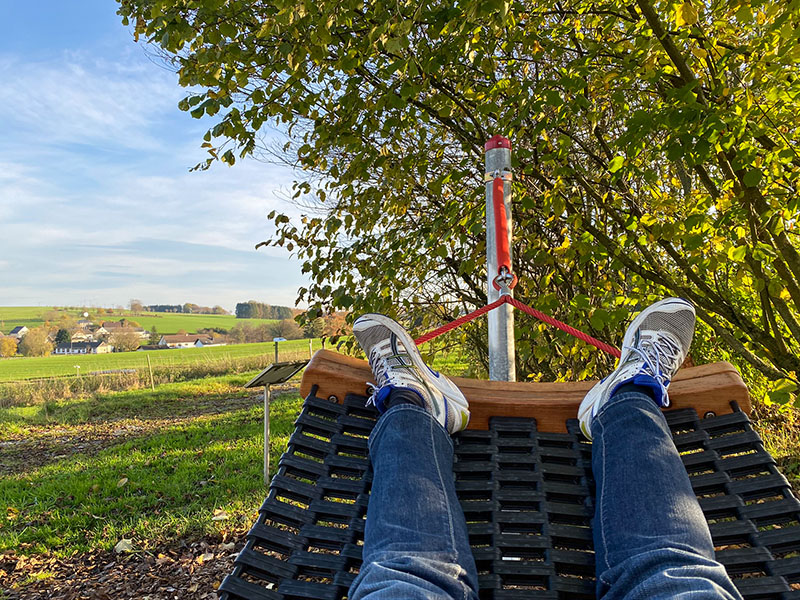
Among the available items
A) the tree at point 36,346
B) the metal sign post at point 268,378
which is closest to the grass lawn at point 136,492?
the metal sign post at point 268,378

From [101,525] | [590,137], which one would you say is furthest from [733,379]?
[101,525]

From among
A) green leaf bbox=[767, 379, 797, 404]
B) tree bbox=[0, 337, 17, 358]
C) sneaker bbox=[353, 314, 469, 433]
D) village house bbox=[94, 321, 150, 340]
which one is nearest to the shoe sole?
sneaker bbox=[353, 314, 469, 433]

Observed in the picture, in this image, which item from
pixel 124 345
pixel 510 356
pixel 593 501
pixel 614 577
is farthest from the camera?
pixel 124 345

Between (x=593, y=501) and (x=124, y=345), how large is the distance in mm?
37294

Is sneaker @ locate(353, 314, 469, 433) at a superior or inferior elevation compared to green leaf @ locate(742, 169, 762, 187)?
inferior

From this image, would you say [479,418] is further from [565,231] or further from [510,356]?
[565,231]

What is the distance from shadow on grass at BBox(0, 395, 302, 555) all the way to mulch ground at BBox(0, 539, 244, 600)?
158 mm

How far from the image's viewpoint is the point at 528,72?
3.40m

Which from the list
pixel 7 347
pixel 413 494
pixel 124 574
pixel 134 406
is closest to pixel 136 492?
pixel 124 574

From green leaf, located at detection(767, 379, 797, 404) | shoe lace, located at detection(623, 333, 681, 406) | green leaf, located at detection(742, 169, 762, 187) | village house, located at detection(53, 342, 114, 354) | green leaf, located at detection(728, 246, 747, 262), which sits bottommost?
village house, located at detection(53, 342, 114, 354)

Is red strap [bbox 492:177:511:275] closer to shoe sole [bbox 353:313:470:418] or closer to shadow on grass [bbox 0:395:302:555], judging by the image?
shoe sole [bbox 353:313:470:418]

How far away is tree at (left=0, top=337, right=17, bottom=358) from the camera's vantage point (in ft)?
133

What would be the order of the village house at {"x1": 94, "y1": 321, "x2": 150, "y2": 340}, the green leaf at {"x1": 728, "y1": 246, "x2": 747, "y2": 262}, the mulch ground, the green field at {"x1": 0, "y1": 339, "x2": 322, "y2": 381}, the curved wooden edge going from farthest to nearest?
the village house at {"x1": 94, "y1": 321, "x2": 150, "y2": 340}
the green field at {"x1": 0, "y1": 339, "x2": 322, "y2": 381}
the mulch ground
the green leaf at {"x1": 728, "y1": 246, "x2": 747, "y2": 262}
the curved wooden edge

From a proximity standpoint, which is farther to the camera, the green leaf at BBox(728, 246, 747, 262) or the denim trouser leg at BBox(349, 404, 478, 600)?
the green leaf at BBox(728, 246, 747, 262)
